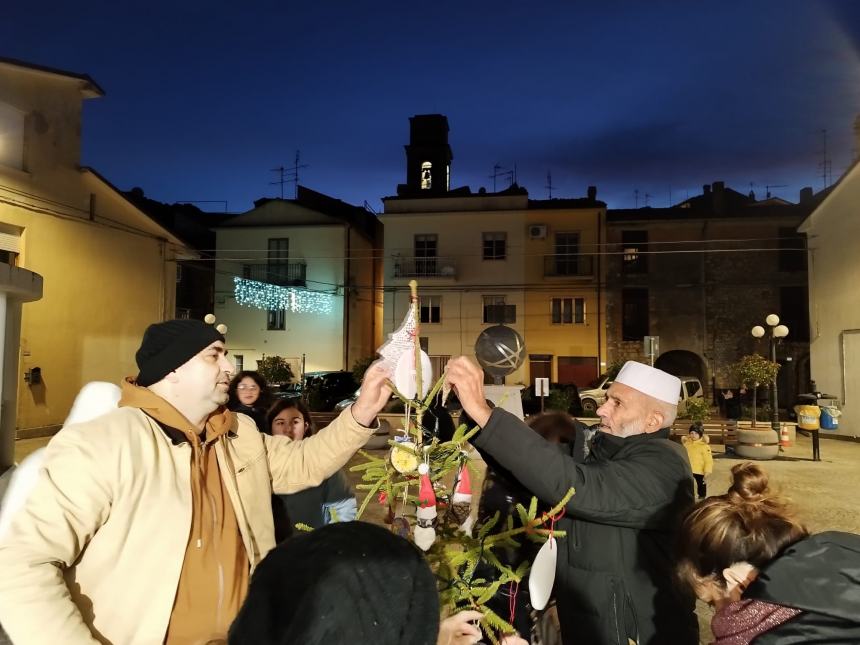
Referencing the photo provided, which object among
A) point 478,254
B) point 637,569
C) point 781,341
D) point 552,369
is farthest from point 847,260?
point 637,569

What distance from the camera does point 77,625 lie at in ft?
4.74

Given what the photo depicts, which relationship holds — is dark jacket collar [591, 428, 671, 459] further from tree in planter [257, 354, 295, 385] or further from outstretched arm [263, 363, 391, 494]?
tree in planter [257, 354, 295, 385]

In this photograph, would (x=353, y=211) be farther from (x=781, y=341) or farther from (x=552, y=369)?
(x=781, y=341)

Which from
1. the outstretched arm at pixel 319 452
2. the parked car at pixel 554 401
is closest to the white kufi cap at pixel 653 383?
the outstretched arm at pixel 319 452

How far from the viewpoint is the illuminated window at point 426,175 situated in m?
34.9

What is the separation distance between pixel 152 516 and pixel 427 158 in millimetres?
35181

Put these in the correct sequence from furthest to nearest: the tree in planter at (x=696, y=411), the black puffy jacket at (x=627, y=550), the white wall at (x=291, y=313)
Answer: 1. the white wall at (x=291, y=313)
2. the tree in planter at (x=696, y=411)
3. the black puffy jacket at (x=627, y=550)

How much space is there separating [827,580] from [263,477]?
5.87 feet

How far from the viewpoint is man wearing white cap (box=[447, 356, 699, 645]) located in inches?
74.5

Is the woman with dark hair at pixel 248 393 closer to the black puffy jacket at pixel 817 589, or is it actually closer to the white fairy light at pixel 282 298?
the black puffy jacket at pixel 817 589

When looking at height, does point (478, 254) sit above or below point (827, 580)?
above

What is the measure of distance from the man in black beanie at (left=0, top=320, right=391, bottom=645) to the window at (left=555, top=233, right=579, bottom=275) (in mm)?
28530

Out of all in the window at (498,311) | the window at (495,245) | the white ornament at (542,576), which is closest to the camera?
the white ornament at (542,576)

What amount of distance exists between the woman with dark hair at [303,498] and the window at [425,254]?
26202 mm
